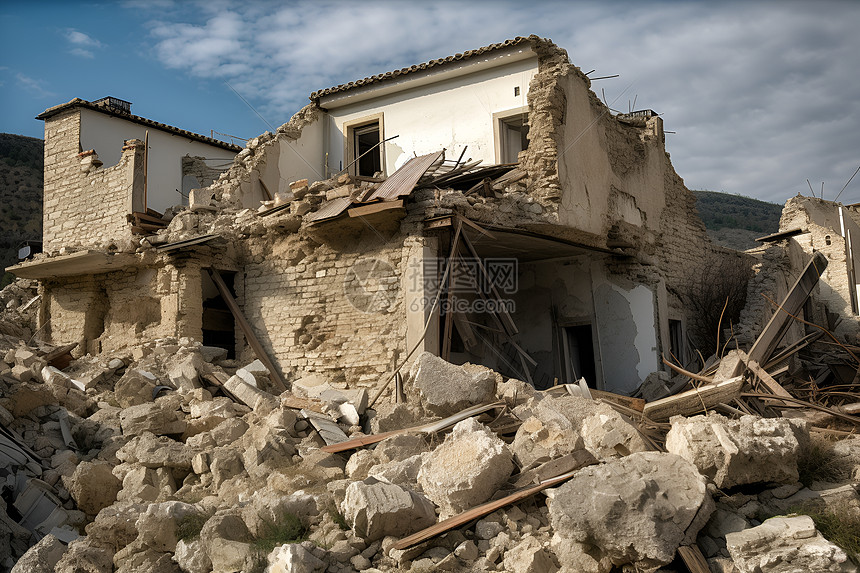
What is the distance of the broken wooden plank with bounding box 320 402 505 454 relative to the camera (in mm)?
7426

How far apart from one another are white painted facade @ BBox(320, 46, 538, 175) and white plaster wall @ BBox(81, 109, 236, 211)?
203 inches

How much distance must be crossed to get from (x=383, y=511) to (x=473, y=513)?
73 centimetres

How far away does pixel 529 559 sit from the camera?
4988 millimetres

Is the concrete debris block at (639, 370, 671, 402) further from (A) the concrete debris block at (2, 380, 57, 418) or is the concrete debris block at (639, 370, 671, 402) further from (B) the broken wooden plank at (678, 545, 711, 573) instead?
(A) the concrete debris block at (2, 380, 57, 418)

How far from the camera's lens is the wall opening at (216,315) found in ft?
41.0

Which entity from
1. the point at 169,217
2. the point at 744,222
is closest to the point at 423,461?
the point at 169,217

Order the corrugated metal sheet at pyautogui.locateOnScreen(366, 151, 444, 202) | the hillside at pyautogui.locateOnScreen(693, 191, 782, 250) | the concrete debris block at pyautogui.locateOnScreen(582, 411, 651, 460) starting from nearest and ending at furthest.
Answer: the concrete debris block at pyautogui.locateOnScreen(582, 411, 651, 460), the corrugated metal sheet at pyautogui.locateOnScreen(366, 151, 444, 202), the hillside at pyautogui.locateOnScreen(693, 191, 782, 250)

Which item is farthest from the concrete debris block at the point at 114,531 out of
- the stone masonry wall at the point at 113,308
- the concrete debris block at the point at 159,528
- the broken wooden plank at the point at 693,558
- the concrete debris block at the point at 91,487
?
the stone masonry wall at the point at 113,308

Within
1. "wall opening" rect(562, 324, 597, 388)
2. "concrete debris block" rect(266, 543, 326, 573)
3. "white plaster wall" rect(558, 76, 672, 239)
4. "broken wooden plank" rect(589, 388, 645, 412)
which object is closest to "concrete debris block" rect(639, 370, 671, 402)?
"wall opening" rect(562, 324, 597, 388)

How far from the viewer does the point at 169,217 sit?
537 inches

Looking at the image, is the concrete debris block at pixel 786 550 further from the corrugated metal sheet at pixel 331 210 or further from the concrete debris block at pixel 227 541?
the corrugated metal sheet at pixel 331 210

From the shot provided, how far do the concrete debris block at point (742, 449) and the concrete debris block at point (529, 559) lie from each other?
142 centimetres

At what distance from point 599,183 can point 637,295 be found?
241 cm

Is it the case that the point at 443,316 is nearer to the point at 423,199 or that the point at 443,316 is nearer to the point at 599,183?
the point at 423,199
